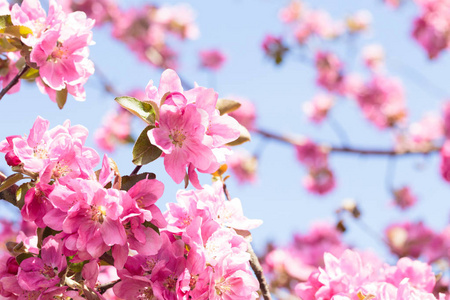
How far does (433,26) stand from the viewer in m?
5.82

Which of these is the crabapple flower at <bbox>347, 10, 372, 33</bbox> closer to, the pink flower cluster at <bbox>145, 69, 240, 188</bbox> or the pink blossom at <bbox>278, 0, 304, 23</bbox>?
the pink blossom at <bbox>278, 0, 304, 23</bbox>

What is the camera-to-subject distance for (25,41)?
3.93 ft

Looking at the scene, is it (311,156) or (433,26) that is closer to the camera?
(433,26)

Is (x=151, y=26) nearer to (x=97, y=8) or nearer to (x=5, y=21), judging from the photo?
(x=97, y=8)

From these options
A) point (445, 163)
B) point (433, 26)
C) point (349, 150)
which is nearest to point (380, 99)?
point (433, 26)

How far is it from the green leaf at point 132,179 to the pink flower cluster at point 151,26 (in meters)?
6.14

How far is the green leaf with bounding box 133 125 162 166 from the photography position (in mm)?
1037

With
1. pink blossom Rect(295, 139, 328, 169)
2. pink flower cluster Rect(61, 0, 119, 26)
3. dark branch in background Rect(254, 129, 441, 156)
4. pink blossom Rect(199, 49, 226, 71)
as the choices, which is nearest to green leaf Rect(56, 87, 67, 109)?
dark branch in background Rect(254, 129, 441, 156)

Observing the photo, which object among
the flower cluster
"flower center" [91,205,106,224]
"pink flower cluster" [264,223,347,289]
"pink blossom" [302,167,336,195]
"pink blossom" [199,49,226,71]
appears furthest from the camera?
"pink blossom" [199,49,226,71]

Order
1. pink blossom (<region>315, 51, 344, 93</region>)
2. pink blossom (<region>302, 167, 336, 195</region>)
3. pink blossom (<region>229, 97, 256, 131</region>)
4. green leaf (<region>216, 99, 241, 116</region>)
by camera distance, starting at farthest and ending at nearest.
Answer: pink blossom (<region>315, 51, 344, 93</region>) < pink blossom (<region>229, 97, 256, 131</region>) < pink blossom (<region>302, 167, 336, 195</region>) < green leaf (<region>216, 99, 241, 116</region>)

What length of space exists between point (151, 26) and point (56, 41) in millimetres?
6176

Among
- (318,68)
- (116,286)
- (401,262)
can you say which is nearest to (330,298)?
(401,262)

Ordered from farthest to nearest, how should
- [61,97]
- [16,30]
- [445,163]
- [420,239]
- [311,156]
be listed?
[311,156] < [420,239] < [445,163] < [61,97] < [16,30]

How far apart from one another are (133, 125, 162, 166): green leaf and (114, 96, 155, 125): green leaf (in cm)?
2
